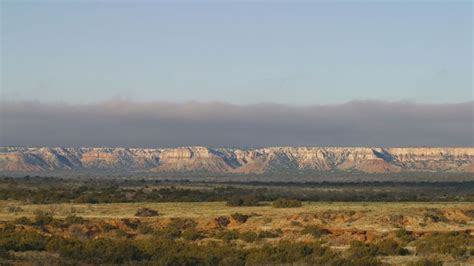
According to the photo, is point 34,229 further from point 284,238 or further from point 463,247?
point 463,247

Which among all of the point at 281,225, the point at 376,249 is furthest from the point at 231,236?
the point at 376,249

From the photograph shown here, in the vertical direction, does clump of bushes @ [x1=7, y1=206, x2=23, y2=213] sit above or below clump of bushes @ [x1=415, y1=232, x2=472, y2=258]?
above

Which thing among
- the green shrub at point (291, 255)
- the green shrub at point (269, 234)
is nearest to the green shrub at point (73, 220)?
the green shrub at point (269, 234)

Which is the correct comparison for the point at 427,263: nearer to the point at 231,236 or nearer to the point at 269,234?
the point at 269,234

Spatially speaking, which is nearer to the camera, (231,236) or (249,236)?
(249,236)

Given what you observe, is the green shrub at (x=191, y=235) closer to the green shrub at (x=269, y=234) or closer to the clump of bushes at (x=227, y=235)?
the clump of bushes at (x=227, y=235)

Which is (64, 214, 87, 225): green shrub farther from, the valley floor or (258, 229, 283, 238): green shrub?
(258, 229, 283, 238): green shrub

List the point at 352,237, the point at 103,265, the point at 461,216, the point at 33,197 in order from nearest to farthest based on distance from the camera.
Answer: the point at 103,265 < the point at 352,237 < the point at 461,216 < the point at 33,197

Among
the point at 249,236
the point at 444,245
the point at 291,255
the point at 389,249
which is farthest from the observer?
the point at 249,236

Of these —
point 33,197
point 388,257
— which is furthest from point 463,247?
point 33,197

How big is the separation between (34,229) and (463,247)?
23.8 metres

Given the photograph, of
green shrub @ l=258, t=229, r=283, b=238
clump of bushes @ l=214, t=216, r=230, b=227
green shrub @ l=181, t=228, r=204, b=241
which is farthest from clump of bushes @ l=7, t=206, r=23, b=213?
green shrub @ l=258, t=229, r=283, b=238

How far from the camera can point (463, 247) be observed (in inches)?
1657

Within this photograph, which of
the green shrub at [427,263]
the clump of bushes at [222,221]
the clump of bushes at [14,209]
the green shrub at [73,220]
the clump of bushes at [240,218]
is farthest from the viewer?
the clump of bushes at [14,209]
